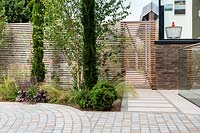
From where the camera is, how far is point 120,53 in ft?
49.9

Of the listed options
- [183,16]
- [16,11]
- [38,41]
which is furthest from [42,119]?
[16,11]

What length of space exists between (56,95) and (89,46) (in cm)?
168

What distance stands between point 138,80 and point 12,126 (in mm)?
8678

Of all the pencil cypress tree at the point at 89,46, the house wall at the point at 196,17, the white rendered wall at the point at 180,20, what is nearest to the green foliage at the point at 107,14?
the pencil cypress tree at the point at 89,46

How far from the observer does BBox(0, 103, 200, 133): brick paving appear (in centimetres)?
719

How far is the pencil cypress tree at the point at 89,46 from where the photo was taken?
34.7ft

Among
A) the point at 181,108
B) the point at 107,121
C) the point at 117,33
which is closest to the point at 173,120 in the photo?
the point at 107,121

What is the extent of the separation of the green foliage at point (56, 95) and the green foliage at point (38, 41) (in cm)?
240

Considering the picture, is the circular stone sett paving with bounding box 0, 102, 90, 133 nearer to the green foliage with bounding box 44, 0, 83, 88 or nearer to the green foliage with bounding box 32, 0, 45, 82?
the green foliage with bounding box 44, 0, 83, 88

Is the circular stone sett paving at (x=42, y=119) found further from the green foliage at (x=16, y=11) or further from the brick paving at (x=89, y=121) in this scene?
the green foliage at (x=16, y=11)

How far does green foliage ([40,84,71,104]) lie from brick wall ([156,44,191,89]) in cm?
505

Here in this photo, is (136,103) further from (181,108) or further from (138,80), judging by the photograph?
(138,80)

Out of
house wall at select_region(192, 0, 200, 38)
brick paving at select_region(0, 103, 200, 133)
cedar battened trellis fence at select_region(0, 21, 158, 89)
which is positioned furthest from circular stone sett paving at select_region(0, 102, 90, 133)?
house wall at select_region(192, 0, 200, 38)

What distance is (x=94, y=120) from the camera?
813 centimetres
